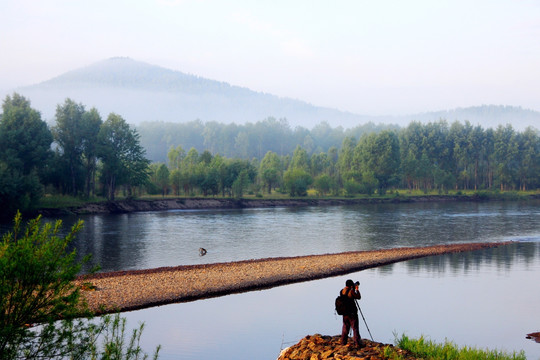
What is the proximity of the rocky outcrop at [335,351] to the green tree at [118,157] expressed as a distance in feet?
364

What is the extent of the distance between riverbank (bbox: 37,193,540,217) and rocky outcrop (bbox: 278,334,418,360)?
310 feet

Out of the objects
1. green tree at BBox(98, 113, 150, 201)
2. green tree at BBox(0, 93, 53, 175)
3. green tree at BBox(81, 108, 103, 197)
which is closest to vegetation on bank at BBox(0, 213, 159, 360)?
green tree at BBox(0, 93, 53, 175)

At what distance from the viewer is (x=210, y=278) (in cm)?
4244

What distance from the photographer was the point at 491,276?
151 ft

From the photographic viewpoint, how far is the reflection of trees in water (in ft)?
166

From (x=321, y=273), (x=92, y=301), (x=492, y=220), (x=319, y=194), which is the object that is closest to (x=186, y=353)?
(x=92, y=301)

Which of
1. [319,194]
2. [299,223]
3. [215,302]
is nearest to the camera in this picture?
[215,302]

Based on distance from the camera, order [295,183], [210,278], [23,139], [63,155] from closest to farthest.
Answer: [210,278], [23,139], [63,155], [295,183]

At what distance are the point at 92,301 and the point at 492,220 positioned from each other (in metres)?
85.6

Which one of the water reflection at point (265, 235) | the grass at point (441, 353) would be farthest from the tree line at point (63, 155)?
the grass at point (441, 353)

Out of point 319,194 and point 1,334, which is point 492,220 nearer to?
point 319,194

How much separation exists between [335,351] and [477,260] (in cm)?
3833

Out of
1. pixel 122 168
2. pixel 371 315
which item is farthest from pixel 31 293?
pixel 122 168

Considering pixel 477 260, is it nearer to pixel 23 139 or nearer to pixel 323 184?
pixel 23 139
